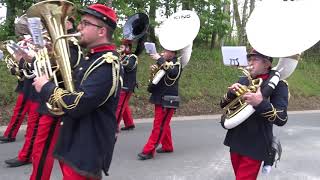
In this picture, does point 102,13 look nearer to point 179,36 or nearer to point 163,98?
point 163,98

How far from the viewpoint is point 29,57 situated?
4531 mm

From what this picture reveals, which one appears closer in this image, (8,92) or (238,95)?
(238,95)

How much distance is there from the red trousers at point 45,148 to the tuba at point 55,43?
128cm

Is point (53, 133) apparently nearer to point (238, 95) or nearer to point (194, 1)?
point (238, 95)

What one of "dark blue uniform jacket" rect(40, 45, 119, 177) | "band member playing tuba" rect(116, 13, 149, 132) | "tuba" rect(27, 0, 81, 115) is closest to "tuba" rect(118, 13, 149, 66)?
"band member playing tuba" rect(116, 13, 149, 132)

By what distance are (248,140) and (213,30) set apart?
13996 mm

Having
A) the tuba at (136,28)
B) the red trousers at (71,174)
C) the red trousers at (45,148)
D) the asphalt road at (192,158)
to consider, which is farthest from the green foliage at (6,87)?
the red trousers at (71,174)

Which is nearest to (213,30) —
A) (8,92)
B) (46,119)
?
(8,92)

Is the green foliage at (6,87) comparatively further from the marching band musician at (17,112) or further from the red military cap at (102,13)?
the red military cap at (102,13)

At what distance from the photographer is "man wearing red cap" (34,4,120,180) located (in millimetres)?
3314

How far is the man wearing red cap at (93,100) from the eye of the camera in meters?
3.31

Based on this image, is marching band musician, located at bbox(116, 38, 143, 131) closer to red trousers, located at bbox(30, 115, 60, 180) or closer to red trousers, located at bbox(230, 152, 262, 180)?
red trousers, located at bbox(30, 115, 60, 180)

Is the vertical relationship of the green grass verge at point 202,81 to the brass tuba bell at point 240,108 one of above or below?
below

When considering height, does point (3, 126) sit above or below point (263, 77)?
below
